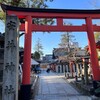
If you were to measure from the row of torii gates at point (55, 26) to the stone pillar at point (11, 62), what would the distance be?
2061 millimetres

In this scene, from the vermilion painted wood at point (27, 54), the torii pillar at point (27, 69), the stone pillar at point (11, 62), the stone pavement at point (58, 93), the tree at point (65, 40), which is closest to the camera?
the stone pillar at point (11, 62)

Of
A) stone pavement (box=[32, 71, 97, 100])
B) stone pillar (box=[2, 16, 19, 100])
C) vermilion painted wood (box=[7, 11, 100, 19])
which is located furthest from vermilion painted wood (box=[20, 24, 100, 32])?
stone pavement (box=[32, 71, 97, 100])

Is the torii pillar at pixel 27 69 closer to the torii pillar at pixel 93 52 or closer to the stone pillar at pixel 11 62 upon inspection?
the stone pillar at pixel 11 62

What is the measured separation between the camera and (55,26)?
36.8 ft

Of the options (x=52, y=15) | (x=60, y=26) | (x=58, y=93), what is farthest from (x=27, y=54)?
(x=58, y=93)

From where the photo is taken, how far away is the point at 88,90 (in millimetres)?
11273

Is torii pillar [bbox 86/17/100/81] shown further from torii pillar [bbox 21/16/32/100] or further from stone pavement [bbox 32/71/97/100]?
torii pillar [bbox 21/16/32/100]

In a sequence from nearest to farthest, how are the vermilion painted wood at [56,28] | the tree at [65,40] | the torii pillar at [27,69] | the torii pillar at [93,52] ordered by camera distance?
the torii pillar at [27,69], the torii pillar at [93,52], the vermilion painted wood at [56,28], the tree at [65,40]

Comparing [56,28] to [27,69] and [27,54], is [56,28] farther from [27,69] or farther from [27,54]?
[27,69]

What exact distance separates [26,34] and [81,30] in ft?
10.7

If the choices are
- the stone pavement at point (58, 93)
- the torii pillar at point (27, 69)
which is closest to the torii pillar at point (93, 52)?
the stone pavement at point (58, 93)

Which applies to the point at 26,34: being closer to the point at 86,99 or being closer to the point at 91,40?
the point at 91,40

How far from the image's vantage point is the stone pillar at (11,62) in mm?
7887

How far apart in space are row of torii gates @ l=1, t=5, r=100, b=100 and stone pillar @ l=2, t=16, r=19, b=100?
2.06m
